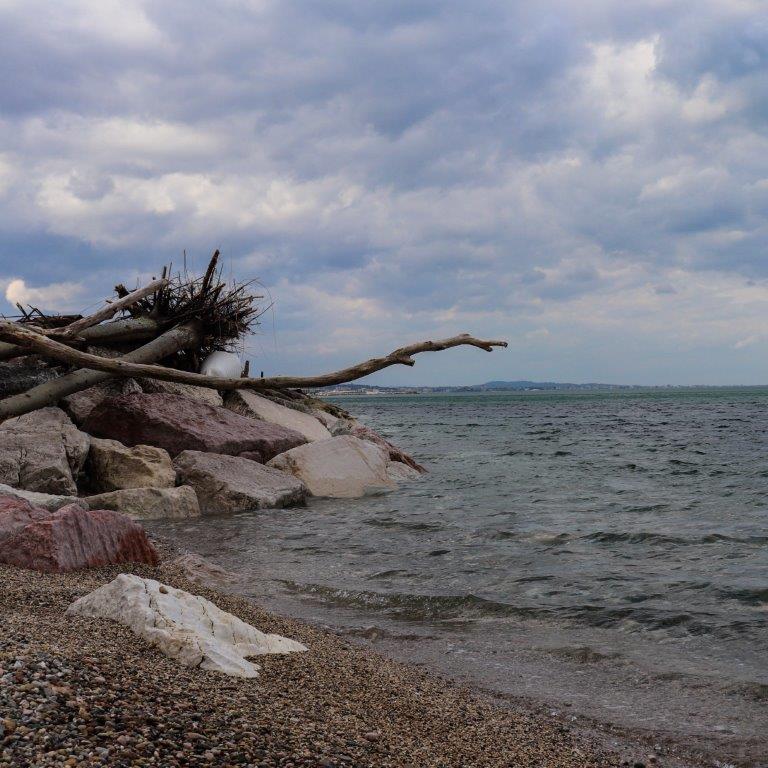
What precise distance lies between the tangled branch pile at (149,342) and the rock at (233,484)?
1.46 m

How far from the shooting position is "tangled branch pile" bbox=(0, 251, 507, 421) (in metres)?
9.43

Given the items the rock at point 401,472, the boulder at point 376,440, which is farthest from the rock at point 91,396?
the rock at point 401,472

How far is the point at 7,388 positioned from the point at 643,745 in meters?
11.6

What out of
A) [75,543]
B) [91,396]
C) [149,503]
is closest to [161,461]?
[149,503]

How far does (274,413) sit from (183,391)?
2003mm

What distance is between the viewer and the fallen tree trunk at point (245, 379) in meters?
9.25

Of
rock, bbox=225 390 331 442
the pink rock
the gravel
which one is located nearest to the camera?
the gravel

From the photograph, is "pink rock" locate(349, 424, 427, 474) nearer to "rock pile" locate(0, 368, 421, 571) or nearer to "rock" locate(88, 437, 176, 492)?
"rock pile" locate(0, 368, 421, 571)

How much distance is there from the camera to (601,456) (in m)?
20.9

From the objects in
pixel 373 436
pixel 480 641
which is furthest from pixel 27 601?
pixel 373 436

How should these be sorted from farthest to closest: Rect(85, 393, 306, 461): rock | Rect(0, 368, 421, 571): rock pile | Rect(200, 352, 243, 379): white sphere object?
1. Rect(200, 352, 243, 379): white sphere object
2. Rect(85, 393, 306, 461): rock
3. Rect(0, 368, 421, 571): rock pile

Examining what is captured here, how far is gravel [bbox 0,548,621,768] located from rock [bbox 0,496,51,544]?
1.10m

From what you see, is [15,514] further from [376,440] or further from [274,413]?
[376,440]

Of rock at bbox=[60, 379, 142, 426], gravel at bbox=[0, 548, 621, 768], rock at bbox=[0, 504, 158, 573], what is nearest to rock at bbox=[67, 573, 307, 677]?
gravel at bbox=[0, 548, 621, 768]
